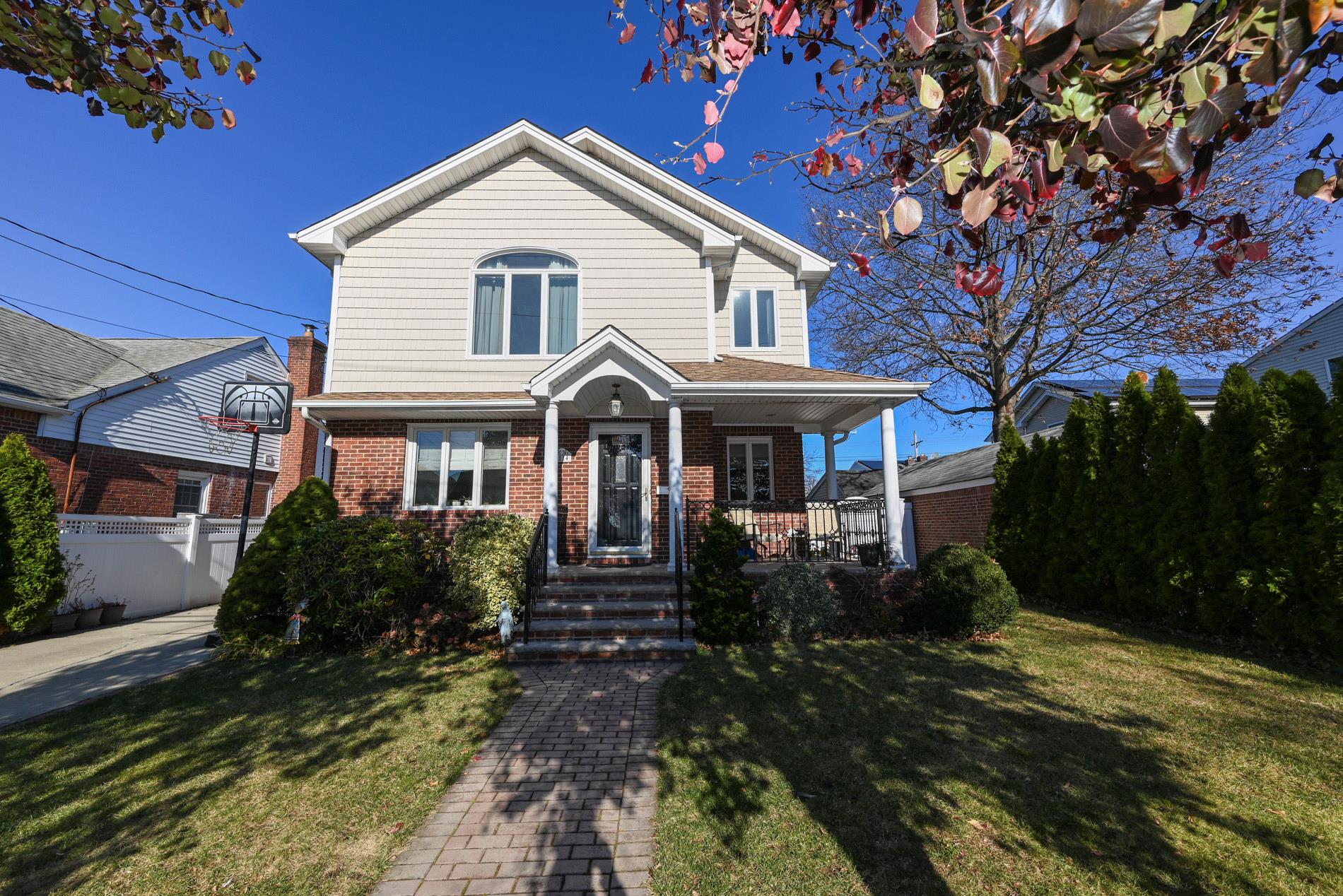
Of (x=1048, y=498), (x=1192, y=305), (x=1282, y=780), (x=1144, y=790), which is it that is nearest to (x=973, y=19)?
(x=1144, y=790)

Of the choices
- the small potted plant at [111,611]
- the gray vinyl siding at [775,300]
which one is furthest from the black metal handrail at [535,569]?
the small potted plant at [111,611]

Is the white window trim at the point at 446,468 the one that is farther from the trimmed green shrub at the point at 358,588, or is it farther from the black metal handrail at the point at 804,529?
the black metal handrail at the point at 804,529

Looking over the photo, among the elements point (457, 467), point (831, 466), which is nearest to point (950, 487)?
point (831, 466)

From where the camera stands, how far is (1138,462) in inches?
345

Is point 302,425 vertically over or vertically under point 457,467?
over

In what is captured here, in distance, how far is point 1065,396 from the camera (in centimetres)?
1839

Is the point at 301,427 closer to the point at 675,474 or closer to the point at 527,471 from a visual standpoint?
the point at 527,471

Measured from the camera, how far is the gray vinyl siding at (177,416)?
13.3 meters

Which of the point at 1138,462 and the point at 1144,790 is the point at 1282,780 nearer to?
the point at 1144,790

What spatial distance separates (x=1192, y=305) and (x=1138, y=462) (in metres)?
9.33

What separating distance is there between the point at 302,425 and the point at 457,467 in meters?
5.61

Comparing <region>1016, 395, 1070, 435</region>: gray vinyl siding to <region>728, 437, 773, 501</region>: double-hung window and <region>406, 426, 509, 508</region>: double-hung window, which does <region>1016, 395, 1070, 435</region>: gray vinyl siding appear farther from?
<region>406, 426, 509, 508</region>: double-hung window

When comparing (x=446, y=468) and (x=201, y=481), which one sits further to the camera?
(x=201, y=481)

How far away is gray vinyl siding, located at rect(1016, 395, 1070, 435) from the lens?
21.9 metres
